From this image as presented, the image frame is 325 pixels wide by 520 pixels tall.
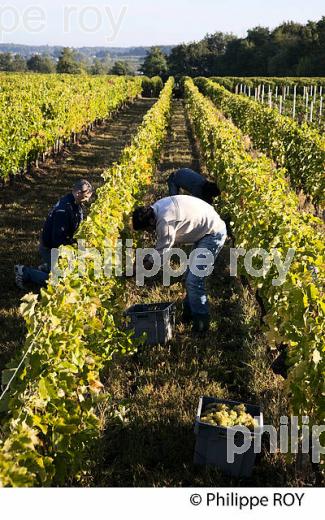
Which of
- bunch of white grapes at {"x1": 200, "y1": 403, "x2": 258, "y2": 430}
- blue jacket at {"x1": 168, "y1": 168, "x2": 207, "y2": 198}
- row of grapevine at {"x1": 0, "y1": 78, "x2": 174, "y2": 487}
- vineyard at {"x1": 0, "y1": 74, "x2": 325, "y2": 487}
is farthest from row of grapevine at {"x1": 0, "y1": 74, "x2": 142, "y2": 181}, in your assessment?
bunch of white grapes at {"x1": 200, "y1": 403, "x2": 258, "y2": 430}

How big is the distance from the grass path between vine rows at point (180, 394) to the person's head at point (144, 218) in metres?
1.31

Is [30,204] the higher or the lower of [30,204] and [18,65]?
the lower

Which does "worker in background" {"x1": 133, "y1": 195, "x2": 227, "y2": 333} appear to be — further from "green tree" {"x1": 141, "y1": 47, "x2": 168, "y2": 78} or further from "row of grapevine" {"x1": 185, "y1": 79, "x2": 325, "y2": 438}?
"green tree" {"x1": 141, "y1": 47, "x2": 168, "y2": 78}

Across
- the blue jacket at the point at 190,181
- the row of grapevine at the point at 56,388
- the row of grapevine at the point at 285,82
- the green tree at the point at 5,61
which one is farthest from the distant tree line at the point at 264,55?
the row of grapevine at the point at 56,388

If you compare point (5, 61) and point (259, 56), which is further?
point (5, 61)

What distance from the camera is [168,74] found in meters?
74.4

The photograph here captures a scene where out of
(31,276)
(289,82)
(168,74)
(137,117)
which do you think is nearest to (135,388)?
(31,276)

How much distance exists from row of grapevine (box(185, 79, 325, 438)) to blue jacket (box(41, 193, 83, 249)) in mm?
2016

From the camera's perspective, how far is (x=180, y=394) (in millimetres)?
5023

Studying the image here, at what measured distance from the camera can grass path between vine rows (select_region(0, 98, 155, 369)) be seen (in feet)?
21.4

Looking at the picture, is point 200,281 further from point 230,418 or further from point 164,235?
point 230,418

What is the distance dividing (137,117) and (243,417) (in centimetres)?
2882

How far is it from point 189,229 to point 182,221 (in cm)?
16

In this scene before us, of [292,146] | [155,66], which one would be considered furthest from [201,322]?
[155,66]
